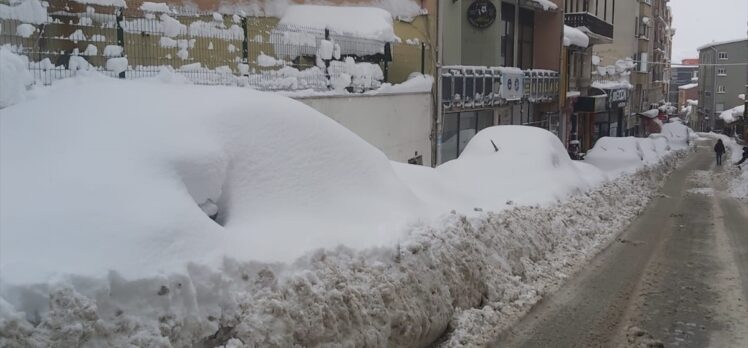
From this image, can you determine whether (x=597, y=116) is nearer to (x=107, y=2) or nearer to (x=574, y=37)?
(x=574, y=37)

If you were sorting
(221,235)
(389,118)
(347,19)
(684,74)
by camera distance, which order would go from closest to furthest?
(221,235) < (389,118) < (347,19) < (684,74)

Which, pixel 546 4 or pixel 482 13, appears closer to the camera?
pixel 482 13

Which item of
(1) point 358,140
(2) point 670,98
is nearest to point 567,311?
(1) point 358,140

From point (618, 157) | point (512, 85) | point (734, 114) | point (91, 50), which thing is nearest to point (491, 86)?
point (512, 85)

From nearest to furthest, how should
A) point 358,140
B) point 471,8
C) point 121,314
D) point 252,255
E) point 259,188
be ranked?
1. point 121,314
2. point 252,255
3. point 259,188
4. point 358,140
5. point 471,8

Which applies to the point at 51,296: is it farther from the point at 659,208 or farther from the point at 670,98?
the point at 670,98

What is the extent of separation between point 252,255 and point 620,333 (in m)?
4.71

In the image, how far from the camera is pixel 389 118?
15.7 m

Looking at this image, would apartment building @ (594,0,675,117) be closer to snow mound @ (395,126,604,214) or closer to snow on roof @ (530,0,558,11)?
snow on roof @ (530,0,558,11)

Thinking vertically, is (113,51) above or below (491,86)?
above

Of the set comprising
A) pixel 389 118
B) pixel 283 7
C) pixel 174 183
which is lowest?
pixel 174 183

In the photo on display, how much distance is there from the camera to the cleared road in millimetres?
7887

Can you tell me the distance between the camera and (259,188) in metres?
6.62

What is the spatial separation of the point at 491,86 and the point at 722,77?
74498 millimetres
